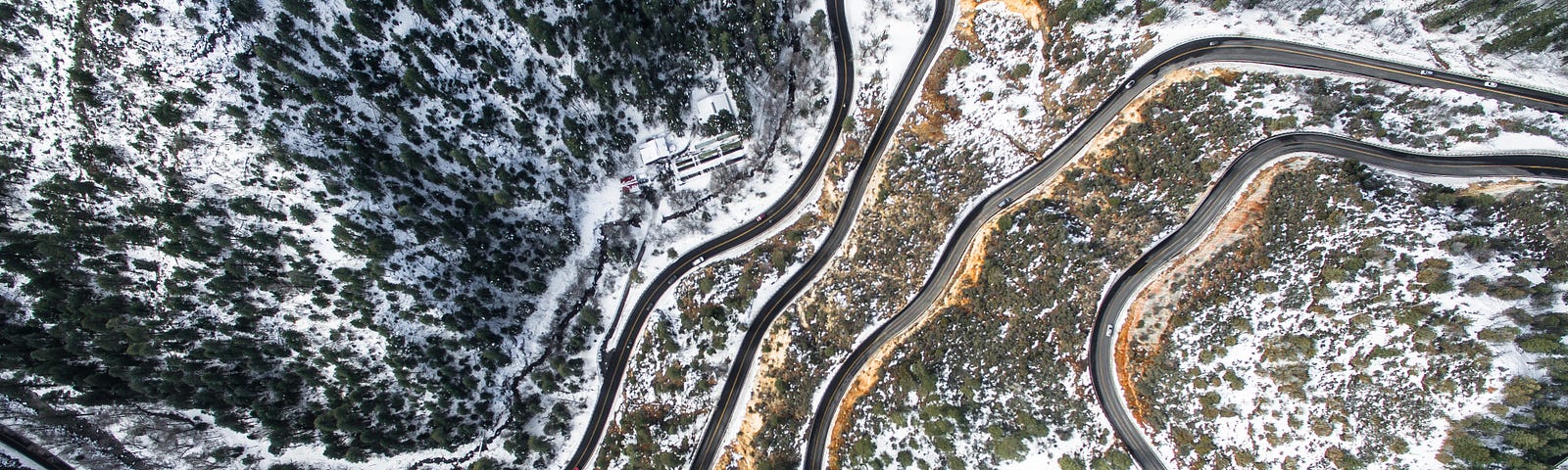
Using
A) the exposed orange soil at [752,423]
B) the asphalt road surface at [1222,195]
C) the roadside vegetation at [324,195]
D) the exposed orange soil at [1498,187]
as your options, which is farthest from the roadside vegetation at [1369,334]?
the roadside vegetation at [324,195]

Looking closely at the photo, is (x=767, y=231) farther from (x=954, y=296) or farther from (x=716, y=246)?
(x=954, y=296)

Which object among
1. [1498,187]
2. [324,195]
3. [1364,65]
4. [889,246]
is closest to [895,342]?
[889,246]

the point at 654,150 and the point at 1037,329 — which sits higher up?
the point at 654,150

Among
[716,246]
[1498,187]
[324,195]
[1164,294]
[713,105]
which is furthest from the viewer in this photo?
[716,246]

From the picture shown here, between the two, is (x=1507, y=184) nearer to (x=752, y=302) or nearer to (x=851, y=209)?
(x=851, y=209)

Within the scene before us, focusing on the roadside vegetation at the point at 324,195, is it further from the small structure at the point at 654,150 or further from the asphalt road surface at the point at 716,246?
the asphalt road surface at the point at 716,246

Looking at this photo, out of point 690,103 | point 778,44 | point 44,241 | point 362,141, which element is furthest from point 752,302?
point 44,241
